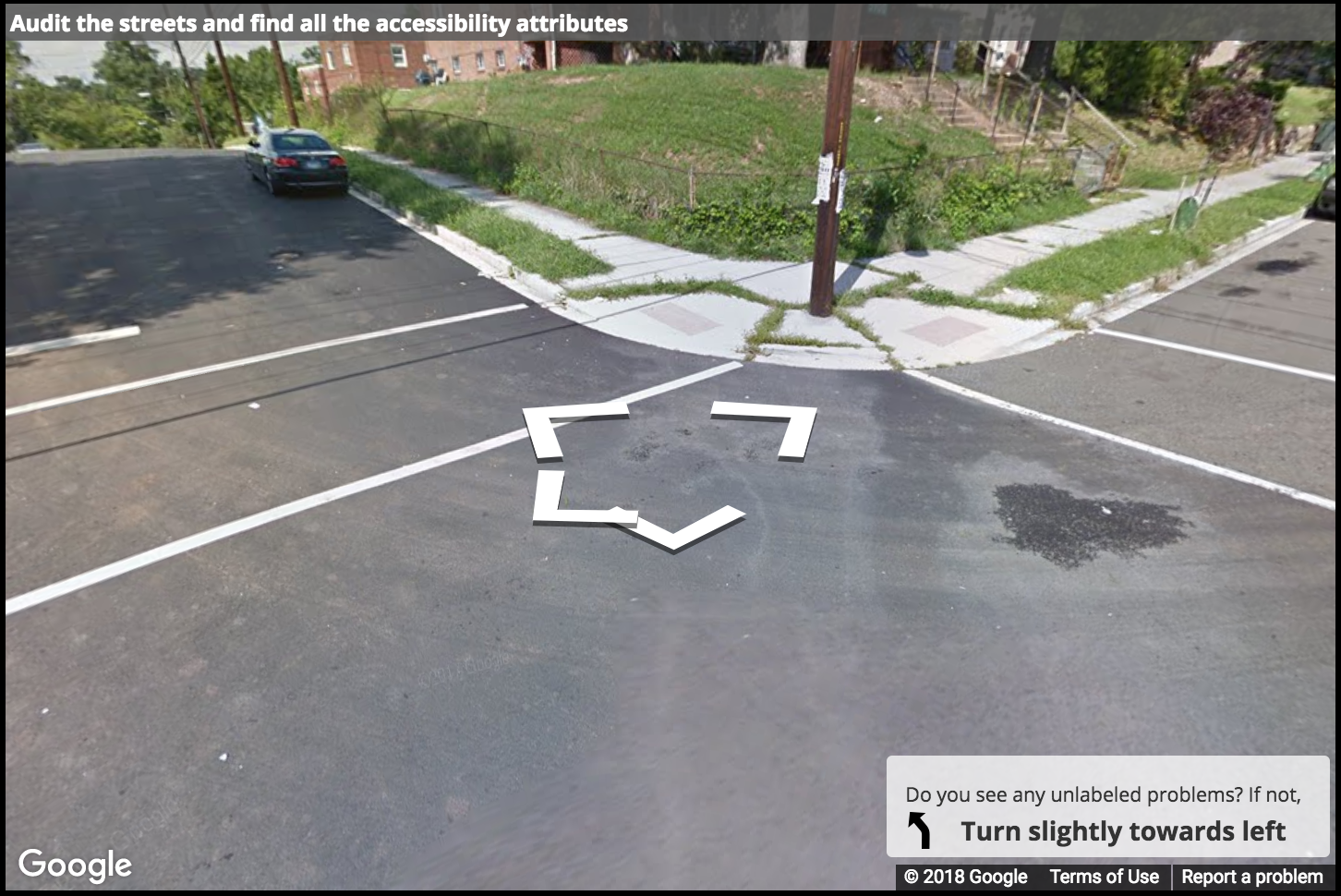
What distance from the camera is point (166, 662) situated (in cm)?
336

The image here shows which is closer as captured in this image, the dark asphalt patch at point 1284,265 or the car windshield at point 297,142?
the dark asphalt patch at point 1284,265

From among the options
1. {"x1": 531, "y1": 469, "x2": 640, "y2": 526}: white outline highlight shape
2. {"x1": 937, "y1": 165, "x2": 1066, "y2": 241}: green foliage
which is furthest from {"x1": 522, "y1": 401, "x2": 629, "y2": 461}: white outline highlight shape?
{"x1": 937, "y1": 165, "x2": 1066, "y2": 241}: green foliage

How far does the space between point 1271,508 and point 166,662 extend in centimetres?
708

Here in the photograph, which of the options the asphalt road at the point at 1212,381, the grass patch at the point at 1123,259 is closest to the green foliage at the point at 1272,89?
the grass patch at the point at 1123,259

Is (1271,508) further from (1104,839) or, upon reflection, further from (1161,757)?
(1104,839)

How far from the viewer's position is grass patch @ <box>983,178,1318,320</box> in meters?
9.14

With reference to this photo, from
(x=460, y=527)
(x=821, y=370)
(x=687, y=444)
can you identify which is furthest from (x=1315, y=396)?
(x=460, y=527)

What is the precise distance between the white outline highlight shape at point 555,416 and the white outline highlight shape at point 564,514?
2.24ft

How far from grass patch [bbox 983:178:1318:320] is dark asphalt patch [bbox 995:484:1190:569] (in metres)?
4.65

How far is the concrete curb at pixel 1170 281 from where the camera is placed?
8734 millimetres

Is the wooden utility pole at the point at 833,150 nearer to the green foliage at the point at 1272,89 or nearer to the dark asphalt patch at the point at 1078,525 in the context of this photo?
the dark asphalt patch at the point at 1078,525

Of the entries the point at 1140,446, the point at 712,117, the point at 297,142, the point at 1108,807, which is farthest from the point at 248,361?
the point at 712,117

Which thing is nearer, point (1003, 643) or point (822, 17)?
point (1003, 643)

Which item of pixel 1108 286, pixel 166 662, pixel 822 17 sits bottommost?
pixel 166 662
